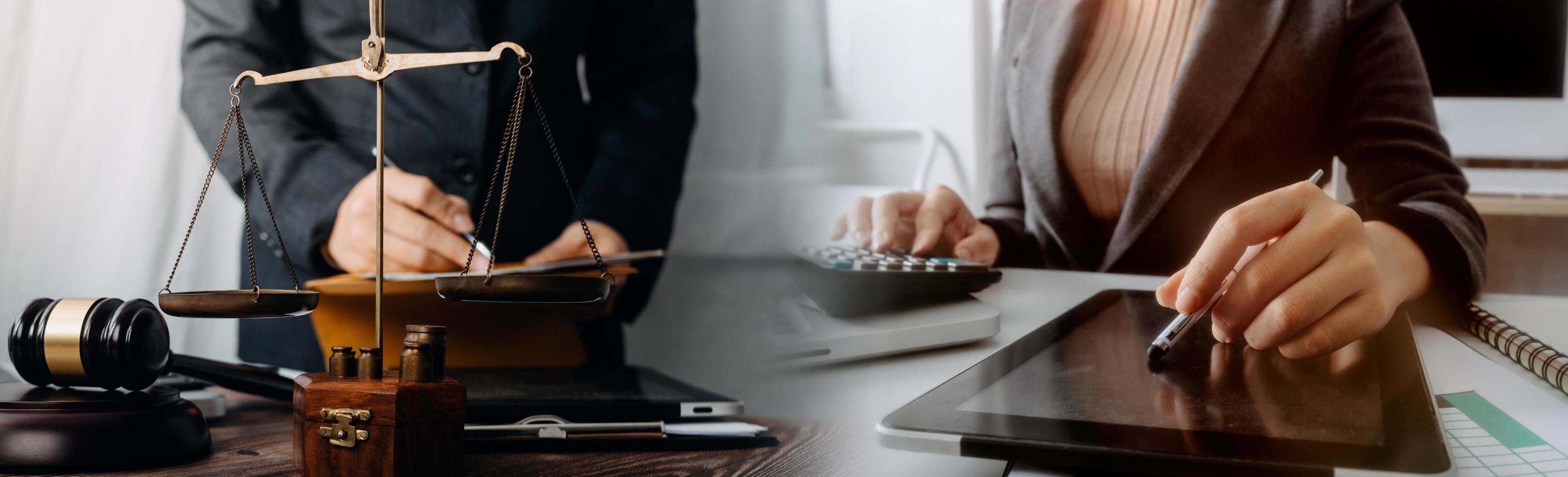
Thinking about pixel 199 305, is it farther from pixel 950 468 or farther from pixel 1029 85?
pixel 1029 85

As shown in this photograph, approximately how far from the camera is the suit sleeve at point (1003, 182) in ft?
1.51

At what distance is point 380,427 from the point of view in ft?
0.87

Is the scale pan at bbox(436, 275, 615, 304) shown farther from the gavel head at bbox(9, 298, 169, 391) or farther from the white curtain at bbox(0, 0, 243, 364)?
the white curtain at bbox(0, 0, 243, 364)

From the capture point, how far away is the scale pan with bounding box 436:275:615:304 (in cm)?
29

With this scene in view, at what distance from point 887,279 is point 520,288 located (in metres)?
0.20

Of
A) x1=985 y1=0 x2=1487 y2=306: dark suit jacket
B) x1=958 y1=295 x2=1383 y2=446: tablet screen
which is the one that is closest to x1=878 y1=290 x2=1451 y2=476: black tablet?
x1=958 y1=295 x2=1383 y2=446: tablet screen

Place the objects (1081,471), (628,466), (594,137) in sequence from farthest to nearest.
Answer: (594,137) → (628,466) → (1081,471)

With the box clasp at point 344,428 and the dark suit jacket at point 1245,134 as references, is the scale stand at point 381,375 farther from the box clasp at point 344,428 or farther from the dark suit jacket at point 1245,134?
the dark suit jacket at point 1245,134

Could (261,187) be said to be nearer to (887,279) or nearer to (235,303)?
(235,303)

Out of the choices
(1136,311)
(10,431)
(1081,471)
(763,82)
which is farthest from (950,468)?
(763,82)

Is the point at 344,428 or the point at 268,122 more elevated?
the point at 268,122

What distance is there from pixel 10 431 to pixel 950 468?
1.05 ft

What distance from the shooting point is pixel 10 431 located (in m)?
0.29

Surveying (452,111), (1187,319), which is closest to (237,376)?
Answer: (452,111)
